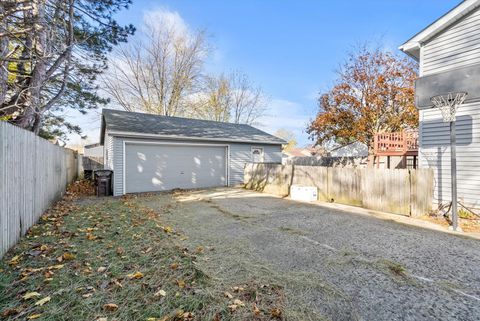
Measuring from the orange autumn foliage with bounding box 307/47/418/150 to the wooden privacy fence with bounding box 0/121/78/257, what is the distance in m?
16.2

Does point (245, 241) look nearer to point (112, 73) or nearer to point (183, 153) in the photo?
point (183, 153)

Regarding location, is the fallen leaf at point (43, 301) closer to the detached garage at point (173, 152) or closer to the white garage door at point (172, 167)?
the detached garage at point (173, 152)

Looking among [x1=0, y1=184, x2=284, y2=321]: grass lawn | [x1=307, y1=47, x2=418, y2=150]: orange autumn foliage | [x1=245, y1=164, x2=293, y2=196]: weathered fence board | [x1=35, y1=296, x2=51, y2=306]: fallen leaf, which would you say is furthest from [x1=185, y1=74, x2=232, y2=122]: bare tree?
[x1=35, y1=296, x2=51, y2=306]: fallen leaf

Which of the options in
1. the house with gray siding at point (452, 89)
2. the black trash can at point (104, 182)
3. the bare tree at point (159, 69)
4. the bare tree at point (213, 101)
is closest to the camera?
the house with gray siding at point (452, 89)

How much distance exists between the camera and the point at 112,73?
1966 cm

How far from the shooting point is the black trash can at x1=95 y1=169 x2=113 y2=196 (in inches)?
375

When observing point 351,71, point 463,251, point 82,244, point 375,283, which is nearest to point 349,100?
point 351,71

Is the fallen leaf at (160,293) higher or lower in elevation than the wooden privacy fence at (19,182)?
lower

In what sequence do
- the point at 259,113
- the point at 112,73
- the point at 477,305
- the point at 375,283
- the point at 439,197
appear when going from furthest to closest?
the point at 259,113 < the point at 112,73 < the point at 439,197 < the point at 375,283 < the point at 477,305

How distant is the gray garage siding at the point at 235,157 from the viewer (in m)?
9.70

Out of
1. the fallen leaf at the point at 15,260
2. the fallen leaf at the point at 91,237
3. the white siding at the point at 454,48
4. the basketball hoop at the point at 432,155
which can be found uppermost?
the white siding at the point at 454,48

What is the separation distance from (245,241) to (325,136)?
15.3m

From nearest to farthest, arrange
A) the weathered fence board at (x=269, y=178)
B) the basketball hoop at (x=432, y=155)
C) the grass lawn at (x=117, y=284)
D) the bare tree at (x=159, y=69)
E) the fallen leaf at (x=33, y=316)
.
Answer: the fallen leaf at (x=33, y=316), the grass lawn at (x=117, y=284), the basketball hoop at (x=432, y=155), the weathered fence board at (x=269, y=178), the bare tree at (x=159, y=69)

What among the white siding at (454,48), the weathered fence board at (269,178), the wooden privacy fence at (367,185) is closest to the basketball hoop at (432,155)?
the wooden privacy fence at (367,185)
